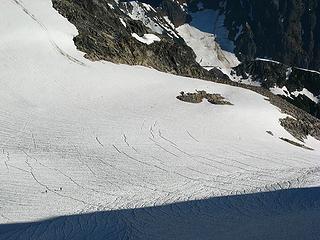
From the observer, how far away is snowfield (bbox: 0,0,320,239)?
56.6 ft

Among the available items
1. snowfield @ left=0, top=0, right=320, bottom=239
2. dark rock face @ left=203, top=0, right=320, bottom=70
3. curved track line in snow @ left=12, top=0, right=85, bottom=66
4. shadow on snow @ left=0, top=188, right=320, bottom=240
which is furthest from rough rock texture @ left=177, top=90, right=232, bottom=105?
dark rock face @ left=203, top=0, right=320, bottom=70

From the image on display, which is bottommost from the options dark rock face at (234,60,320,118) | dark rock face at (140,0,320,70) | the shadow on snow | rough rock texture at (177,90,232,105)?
dark rock face at (140,0,320,70)

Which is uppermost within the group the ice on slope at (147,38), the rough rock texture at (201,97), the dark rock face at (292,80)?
the ice on slope at (147,38)

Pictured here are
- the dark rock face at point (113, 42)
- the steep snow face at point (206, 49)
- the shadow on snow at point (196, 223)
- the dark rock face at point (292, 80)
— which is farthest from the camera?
the steep snow face at point (206, 49)

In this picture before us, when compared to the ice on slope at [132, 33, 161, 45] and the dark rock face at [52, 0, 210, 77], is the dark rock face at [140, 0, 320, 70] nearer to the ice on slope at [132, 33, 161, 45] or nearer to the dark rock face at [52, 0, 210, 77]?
the ice on slope at [132, 33, 161, 45]

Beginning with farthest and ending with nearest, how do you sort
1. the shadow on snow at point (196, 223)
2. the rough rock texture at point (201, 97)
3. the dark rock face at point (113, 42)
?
1. the dark rock face at point (113, 42)
2. the rough rock texture at point (201, 97)
3. the shadow on snow at point (196, 223)

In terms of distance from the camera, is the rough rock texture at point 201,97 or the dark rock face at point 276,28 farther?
the dark rock face at point 276,28

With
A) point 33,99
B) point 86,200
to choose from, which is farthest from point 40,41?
point 86,200

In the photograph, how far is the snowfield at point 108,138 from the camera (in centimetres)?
1727

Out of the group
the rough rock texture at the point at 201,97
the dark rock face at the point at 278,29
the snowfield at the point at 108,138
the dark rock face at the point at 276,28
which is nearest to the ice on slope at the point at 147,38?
the snowfield at the point at 108,138

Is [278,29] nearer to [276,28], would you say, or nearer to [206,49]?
[276,28]

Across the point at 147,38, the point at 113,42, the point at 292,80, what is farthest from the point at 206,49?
the point at 113,42

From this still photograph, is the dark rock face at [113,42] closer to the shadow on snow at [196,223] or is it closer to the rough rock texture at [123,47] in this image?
the rough rock texture at [123,47]

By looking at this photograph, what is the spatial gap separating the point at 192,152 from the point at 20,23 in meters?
22.7
